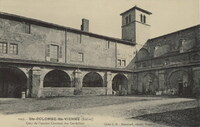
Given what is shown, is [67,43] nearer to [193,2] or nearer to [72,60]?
[72,60]

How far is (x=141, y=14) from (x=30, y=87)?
69.0 ft

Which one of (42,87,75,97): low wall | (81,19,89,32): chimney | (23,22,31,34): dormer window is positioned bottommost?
(42,87,75,97): low wall

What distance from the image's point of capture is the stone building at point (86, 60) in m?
16.4

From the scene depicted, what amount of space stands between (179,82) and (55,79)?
13.5 m

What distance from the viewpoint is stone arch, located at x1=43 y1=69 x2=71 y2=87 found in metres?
18.9

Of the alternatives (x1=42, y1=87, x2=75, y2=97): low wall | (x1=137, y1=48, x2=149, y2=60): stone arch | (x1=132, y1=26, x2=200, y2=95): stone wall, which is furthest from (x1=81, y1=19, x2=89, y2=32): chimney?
(x1=137, y1=48, x2=149, y2=60): stone arch

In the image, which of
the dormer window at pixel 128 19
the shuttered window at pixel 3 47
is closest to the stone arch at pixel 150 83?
the dormer window at pixel 128 19

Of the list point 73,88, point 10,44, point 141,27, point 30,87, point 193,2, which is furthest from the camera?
point 141,27

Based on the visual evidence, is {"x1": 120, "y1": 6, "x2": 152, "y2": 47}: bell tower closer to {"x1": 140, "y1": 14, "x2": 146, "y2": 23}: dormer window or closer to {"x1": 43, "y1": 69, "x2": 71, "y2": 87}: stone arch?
{"x1": 140, "y1": 14, "x2": 146, "y2": 23}: dormer window

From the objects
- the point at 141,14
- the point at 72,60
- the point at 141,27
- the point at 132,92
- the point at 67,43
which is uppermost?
the point at 141,14

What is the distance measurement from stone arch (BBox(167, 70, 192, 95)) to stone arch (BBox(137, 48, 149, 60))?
8.34 m

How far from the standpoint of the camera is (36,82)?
50.6ft

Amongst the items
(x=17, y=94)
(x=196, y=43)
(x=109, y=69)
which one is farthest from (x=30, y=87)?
(x=196, y=43)

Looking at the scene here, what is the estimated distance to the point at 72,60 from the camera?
20.9 m
